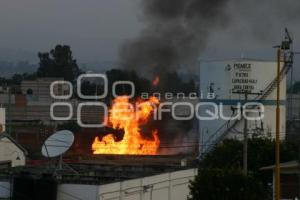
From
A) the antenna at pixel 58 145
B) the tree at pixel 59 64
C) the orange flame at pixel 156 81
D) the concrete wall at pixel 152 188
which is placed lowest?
the concrete wall at pixel 152 188

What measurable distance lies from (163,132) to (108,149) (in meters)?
11.7

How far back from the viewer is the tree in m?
130

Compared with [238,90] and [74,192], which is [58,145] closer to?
[74,192]

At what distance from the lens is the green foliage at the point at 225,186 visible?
26.4m

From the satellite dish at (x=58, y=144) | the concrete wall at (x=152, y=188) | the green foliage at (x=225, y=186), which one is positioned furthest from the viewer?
the green foliage at (x=225, y=186)

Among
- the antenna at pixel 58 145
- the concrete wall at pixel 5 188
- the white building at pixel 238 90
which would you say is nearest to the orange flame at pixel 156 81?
the white building at pixel 238 90

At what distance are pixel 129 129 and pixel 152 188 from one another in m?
31.0

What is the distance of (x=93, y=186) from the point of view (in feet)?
77.9

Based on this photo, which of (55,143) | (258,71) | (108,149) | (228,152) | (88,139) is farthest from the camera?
(88,139)

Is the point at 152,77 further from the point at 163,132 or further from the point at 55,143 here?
the point at 55,143

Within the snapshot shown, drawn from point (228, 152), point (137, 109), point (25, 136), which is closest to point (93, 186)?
point (228, 152)

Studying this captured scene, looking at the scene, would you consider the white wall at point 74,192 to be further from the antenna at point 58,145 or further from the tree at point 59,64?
the tree at point 59,64

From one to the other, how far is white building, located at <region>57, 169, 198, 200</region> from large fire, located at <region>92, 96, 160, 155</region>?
83.5ft

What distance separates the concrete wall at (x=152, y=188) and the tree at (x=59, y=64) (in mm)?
99456
